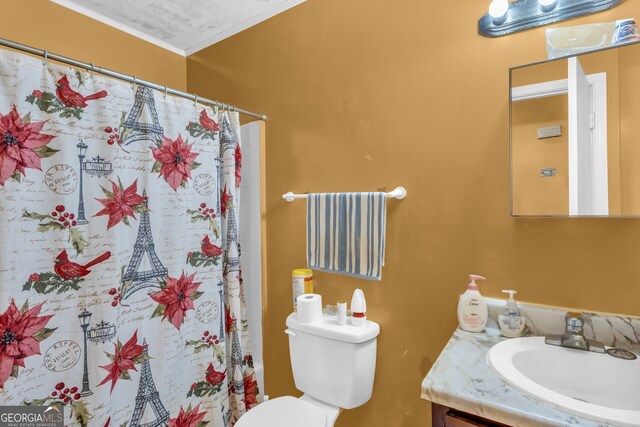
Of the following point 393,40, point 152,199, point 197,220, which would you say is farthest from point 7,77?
point 393,40

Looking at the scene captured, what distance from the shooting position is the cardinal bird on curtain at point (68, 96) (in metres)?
A: 1.15

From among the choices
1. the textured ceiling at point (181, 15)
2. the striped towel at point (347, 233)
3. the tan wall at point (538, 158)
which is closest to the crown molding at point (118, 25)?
the textured ceiling at point (181, 15)

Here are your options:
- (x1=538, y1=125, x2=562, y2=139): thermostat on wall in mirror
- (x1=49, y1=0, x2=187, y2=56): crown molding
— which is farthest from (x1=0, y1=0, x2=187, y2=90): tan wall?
(x1=538, y1=125, x2=562, y2=139): thermostat on wall in mirror

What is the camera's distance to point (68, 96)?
1.17 m

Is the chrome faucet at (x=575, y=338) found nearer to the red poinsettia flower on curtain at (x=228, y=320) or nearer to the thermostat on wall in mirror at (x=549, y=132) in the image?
the thermostat on wall in mirror at (x=549, y=132)

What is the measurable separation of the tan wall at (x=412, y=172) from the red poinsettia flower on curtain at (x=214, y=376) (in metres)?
0.35

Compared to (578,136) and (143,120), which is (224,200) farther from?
(578,136)

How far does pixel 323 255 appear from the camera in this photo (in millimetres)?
1578

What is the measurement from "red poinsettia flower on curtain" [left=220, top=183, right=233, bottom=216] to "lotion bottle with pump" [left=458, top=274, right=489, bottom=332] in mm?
1174

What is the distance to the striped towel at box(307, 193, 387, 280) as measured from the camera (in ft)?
4.66

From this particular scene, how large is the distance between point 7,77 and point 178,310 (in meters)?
1.04

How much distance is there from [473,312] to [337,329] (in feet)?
1.85

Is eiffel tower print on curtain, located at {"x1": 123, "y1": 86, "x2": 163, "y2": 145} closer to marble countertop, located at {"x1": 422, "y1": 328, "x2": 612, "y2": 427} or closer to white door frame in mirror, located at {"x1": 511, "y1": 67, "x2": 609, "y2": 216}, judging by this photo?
marble countertop, located at {"x1": 422, "y1": 328, "x2": 612, "y2": 427}

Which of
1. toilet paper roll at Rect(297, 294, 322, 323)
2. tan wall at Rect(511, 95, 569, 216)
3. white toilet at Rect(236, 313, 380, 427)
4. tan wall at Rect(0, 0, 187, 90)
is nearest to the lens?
tan wall at Rect(511, 95, 569, 216)
